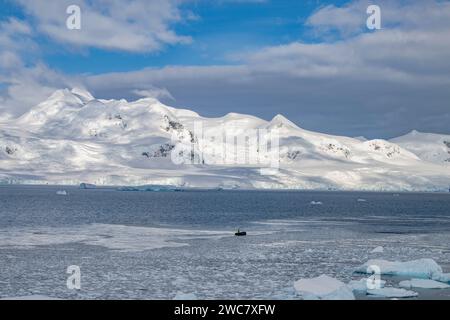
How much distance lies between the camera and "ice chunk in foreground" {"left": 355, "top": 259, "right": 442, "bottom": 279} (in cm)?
4250

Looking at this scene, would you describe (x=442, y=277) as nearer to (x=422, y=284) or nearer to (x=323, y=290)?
(x=422, y=284)

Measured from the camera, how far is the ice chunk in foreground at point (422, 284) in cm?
3966

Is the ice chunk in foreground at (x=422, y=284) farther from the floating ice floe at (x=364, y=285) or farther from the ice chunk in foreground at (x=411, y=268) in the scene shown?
the ice chunk in foreground at (x=411, y=268)

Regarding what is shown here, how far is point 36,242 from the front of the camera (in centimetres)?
6262

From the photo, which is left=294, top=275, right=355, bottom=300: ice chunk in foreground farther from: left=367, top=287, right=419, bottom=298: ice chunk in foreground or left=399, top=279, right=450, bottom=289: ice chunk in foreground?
left=399, top=279, right=450, bottom=289: ice chunk in foreground

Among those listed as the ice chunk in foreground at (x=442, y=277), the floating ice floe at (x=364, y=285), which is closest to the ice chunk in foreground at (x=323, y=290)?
the floating ice floe at (x=364, y=285)

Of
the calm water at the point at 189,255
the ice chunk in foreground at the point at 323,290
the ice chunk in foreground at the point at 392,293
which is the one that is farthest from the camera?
the calm water at the point at 189,255

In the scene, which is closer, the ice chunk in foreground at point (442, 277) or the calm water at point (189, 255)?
the calm water at point (189, 255)

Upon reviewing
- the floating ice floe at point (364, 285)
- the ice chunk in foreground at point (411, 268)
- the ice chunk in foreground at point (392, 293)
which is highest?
the ice chunk in foreground at point (411, 268)

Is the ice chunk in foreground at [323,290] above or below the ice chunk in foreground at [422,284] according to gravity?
above

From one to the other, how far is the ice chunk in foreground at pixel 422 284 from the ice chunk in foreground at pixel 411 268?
180 centimetres
